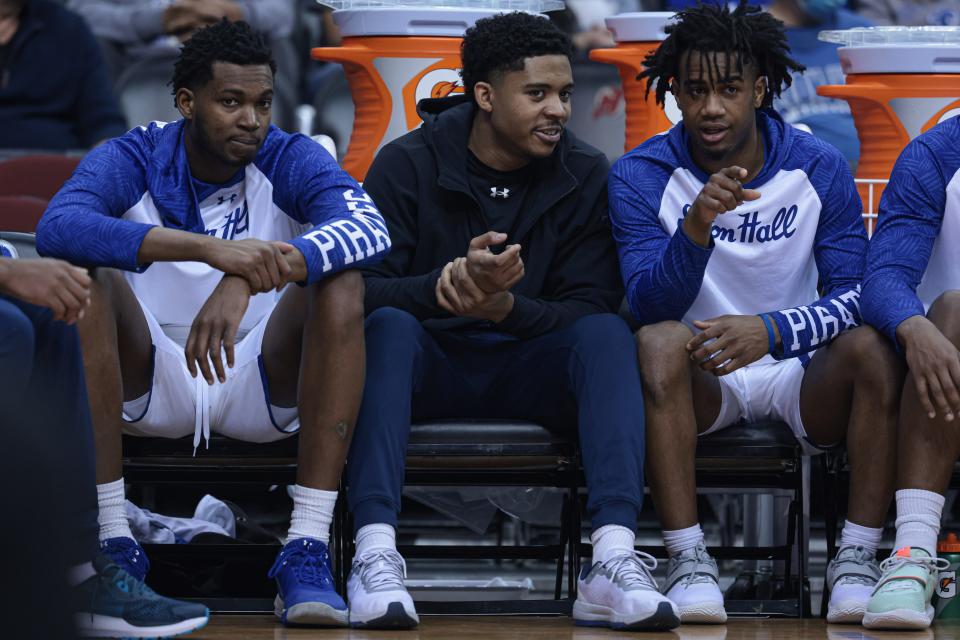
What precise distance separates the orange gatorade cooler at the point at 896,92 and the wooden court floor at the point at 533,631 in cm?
128

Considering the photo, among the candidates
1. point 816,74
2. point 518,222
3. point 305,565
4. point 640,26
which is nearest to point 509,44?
point 518,222

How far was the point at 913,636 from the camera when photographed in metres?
2.86

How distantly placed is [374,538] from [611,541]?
46 centimetres

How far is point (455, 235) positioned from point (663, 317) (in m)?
0.51

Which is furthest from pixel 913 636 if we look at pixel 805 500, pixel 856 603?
pixel 805 500

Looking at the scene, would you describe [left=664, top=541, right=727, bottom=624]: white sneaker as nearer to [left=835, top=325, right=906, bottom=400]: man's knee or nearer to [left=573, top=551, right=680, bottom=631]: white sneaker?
[left=573, top=551, right=680, bottom=631]: white sneaker

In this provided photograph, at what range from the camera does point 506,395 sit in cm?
326

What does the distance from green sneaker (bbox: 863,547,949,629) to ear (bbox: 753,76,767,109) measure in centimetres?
104

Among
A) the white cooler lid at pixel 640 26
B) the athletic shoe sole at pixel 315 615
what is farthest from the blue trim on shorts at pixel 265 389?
the white cooler lid at pixel 640 26

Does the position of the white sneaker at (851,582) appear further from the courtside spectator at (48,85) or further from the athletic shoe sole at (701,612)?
the courtside spectator at (48,85)

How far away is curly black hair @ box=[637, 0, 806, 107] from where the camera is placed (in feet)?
10.8

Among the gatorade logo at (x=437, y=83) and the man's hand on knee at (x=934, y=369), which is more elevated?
the gatorade logo at (x=437, y=83)

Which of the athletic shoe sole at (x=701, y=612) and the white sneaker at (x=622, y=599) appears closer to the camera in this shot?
the white sneaker at (x=622, y=599)

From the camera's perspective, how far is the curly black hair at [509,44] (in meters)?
3.45
